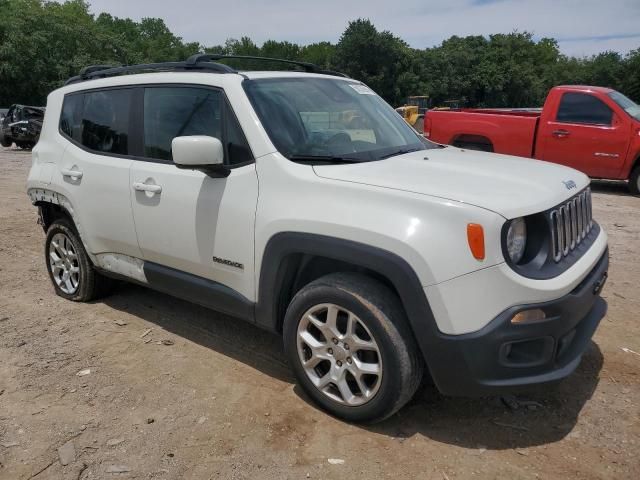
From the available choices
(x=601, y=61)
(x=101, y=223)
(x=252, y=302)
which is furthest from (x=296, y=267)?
(x=601, y=61)

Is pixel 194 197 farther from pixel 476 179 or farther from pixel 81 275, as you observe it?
pixel 81 275

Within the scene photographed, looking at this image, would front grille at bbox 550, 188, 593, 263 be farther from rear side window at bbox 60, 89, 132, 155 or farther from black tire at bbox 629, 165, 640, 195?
black tire at bbox 629, 165, 640, 195

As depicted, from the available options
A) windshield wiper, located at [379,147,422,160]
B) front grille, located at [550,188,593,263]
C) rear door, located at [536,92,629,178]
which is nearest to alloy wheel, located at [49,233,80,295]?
windshield wiper, located at [379,147,422,160]

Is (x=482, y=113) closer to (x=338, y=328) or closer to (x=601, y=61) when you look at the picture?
(x=338, y=328)

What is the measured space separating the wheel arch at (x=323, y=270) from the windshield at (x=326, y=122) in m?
0.54

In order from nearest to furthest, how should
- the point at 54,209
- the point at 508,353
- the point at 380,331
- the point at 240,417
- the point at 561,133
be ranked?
1. the point at 508,353
2. the point at 380,331
3. the point at 240,417
4. the point at 54,209
5. the point at 561,133

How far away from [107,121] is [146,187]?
85 centimetres

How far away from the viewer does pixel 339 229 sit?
2779 mm

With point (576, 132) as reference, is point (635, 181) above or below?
below

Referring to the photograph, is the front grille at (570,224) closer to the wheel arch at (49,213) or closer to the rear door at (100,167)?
the rear door at (100,167)

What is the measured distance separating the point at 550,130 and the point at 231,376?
813cm

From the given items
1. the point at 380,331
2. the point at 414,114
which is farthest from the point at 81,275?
the point at 414,114

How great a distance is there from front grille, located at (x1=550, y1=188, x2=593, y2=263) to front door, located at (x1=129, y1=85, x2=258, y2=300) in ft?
5.20

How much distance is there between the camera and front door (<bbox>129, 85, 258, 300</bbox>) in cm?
325
